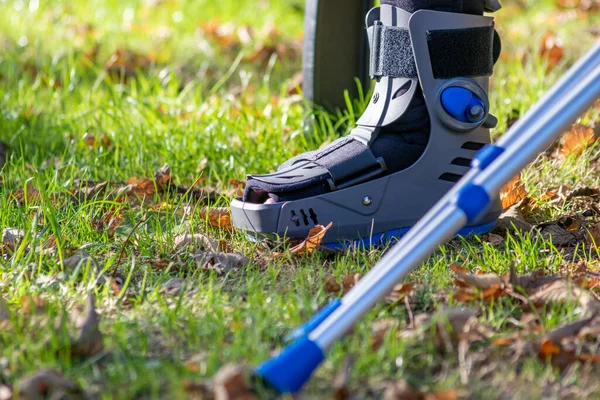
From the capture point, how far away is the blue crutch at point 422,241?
1302 millimetres

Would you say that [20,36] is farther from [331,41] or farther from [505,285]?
[505,285]

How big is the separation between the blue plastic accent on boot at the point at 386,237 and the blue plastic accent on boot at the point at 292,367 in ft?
2.59

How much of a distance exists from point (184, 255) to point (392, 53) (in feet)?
2.59

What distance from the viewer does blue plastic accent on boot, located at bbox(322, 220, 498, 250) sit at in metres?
2.11

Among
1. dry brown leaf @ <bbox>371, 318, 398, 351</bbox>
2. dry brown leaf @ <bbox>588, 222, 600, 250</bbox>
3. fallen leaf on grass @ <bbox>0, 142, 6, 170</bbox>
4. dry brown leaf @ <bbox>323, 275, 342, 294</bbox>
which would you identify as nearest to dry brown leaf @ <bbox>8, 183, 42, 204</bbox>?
fallen leaf on grass @ <bbox>0, 142, 6, 170</bbox>

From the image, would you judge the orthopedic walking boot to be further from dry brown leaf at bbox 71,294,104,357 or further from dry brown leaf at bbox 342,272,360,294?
dry brown leaf at bbox 71,294,104,357

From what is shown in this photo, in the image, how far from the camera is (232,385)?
1.26 meters

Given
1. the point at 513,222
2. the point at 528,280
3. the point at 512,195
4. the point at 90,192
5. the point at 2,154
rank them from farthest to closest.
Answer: the point at 2,154 → the point at 90,192 → the point at 512,195 → the point at 513,222 → the point at 528,280

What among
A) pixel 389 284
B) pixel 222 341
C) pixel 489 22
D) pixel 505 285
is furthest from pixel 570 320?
pixel 489 22

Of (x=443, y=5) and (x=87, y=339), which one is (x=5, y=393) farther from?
(x=443, y=5)

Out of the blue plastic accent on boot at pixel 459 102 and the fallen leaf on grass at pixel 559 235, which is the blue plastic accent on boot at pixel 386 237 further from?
the blue plastic accent on boot at pixel 459 102

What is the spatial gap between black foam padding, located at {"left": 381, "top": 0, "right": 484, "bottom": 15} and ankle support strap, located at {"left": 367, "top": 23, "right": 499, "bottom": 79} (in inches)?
2.3

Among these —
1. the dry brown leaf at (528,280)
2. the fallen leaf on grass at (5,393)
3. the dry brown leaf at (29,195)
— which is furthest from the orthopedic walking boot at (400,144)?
the fallen leaf on grass at (5,393)

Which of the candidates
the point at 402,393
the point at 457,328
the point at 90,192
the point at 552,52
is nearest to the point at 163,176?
the point at 90,192
